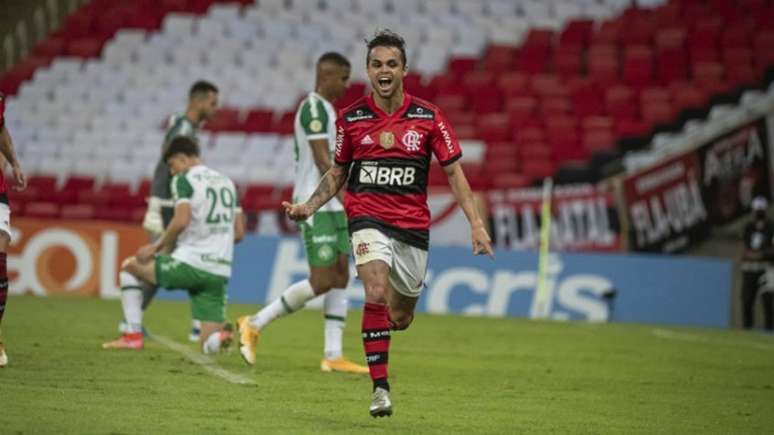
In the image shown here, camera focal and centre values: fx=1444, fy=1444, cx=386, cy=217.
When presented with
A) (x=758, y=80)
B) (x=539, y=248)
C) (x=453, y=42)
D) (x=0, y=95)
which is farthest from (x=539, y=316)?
(x=0, y=95)

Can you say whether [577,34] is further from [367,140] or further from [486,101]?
[367,140]

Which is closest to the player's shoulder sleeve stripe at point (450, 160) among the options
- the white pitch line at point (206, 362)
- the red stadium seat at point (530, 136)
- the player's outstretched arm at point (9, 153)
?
the white pitch line at point (206, 362)

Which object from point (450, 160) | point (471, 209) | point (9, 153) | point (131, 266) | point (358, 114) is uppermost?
point (358, 114)

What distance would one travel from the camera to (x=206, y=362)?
1120 centimetres

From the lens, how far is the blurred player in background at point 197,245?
461 inches

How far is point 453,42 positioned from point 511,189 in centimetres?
565

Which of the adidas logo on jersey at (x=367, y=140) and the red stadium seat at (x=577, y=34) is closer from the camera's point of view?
the adidas logo on jersey at (x=367, y=140)

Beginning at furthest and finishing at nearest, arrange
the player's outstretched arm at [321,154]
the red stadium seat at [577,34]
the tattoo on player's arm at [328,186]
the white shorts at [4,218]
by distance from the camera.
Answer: the red stadium seat at [577,34] → the player's outstretched arm at [321,154] → the white shorts at [4,218] → the tattoo on player's arm at [328,186]

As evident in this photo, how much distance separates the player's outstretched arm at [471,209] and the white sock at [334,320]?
3.04 meters

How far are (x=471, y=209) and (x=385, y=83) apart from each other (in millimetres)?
882

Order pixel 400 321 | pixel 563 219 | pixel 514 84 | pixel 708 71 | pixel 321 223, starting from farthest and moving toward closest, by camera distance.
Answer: pixel 514 84
pixel 708 71
pixel 563 219
pixel 321 223
pixel 400 321

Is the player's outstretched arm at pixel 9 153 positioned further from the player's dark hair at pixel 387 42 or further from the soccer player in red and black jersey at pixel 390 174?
the player's dark hair at pixel 387 42

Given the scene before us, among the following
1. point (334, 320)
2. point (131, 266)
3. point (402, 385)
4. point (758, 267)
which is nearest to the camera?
point (402, 385)

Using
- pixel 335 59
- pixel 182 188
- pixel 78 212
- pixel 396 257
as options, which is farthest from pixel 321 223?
pixel 78 212
